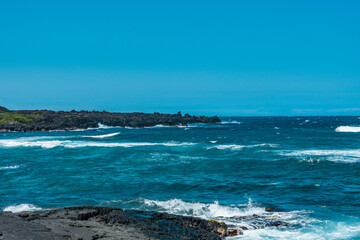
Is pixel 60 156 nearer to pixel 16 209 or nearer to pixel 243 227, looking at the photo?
pixel 16 209

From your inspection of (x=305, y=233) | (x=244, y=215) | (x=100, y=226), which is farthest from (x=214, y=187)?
(x=100, y=226)

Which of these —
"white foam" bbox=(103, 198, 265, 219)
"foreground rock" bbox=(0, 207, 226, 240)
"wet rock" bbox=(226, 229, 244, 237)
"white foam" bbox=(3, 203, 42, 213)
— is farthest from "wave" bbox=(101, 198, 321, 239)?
"white foam" bbox=(3, 203, 42, 213)

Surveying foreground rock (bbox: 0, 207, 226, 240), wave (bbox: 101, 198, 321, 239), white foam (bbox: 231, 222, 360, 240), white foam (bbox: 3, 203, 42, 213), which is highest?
foreground rock (bbox: 0, 207, 226, 240)

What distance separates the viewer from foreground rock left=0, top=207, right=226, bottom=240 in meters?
10.9

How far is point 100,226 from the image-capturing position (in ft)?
40.3

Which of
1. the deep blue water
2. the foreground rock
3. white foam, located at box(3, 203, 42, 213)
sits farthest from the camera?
white foam, located at box(3, 203, 42, 213)

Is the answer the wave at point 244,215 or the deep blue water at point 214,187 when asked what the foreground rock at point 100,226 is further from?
the deep blue water at point 214,187

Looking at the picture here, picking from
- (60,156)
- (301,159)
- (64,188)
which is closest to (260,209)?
(64,188)

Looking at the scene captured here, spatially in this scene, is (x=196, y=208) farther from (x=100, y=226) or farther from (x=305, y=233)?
(x=100, y=226)

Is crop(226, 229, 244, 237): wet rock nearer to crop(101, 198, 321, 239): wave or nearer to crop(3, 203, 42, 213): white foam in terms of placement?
crop(101, 198, 321, 239): wave

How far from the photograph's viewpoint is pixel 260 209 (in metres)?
17.2

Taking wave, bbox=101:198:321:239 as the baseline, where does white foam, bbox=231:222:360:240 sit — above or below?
below

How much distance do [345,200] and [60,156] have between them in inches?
1157

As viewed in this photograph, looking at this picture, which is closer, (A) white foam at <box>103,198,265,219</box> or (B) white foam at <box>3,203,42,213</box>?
(A) white foam at <box>103,198,265,219</box>
